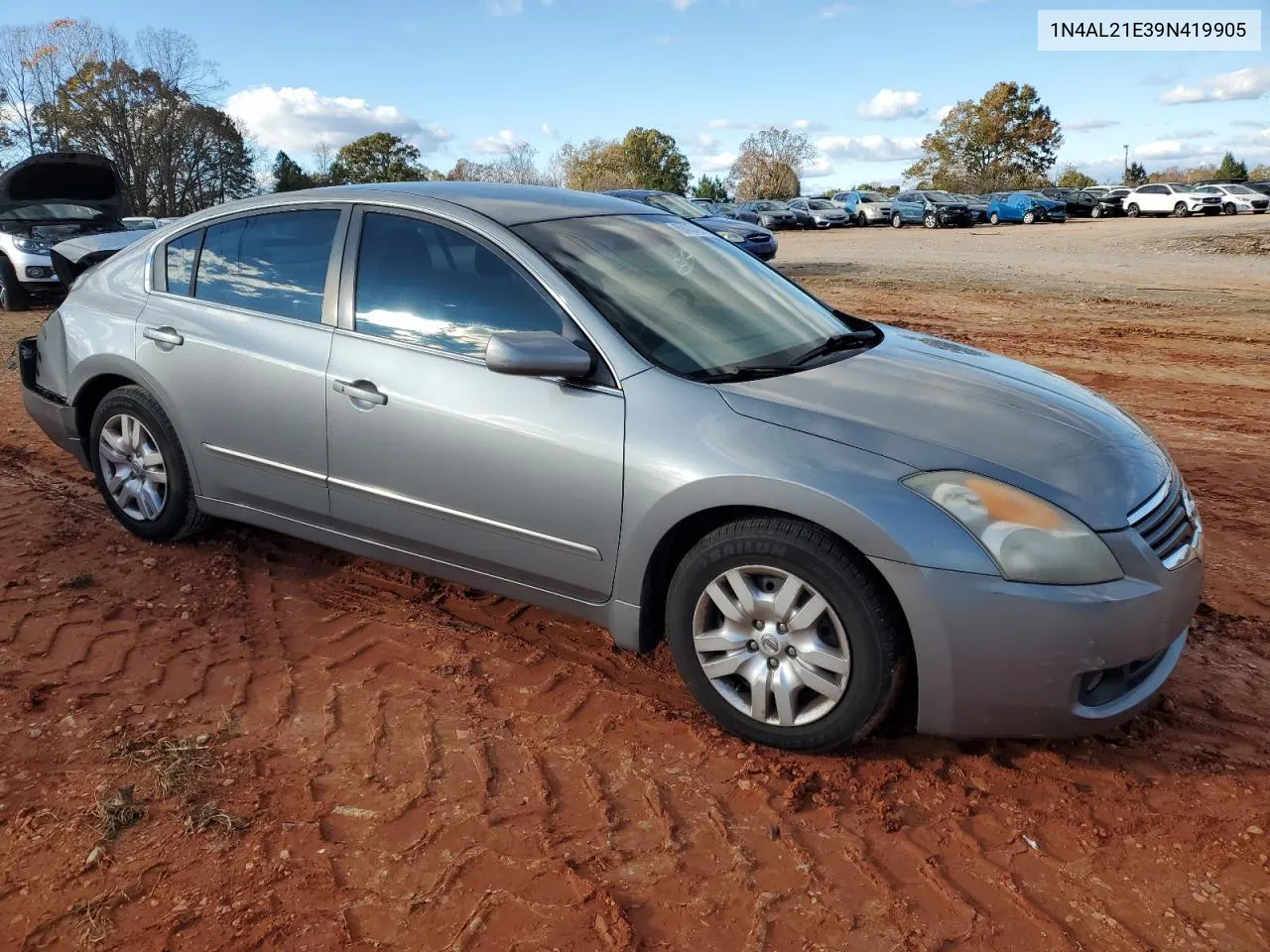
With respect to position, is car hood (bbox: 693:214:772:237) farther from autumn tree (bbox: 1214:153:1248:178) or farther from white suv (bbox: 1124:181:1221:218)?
autumn tree (bbox: 1214:153:1248:178)

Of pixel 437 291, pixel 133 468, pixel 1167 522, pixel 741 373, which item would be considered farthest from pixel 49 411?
pixel 1167 522

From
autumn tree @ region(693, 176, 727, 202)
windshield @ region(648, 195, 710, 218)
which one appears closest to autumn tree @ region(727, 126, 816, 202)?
autumn tree @ region(693, 176, 727, 202)

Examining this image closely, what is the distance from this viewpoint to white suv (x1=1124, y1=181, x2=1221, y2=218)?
39.5m

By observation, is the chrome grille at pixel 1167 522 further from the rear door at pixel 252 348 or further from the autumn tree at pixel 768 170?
the autumn tree at pixel 768 170

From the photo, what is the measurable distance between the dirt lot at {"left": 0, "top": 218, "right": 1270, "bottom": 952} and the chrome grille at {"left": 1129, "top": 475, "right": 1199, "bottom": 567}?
680 millimetres

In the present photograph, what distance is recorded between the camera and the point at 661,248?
410cm

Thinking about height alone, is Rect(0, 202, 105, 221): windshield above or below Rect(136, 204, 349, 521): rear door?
above

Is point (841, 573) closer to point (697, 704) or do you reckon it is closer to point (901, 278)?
point (697, 704)

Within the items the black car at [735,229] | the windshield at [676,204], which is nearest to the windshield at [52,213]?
the black car at [735,229]

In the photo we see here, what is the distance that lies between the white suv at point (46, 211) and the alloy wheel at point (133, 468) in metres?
10.7

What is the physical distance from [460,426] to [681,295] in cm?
97

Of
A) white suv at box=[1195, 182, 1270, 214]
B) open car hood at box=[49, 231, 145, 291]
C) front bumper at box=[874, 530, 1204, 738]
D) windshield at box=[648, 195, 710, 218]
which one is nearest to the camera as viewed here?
front bumper at box=[874, 530, 1204, 738]

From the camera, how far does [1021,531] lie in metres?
2.84

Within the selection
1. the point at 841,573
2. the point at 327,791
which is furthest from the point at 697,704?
the point at 327,791
